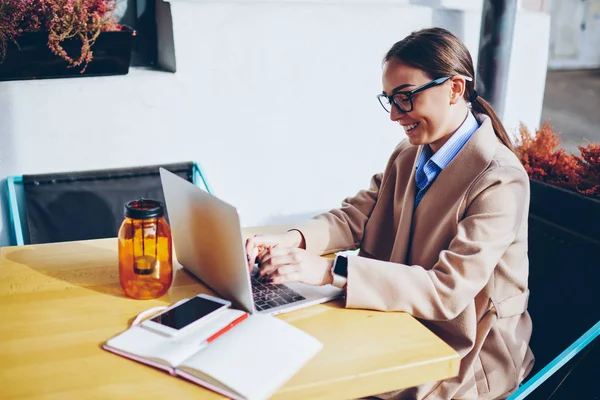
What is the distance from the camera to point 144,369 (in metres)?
1.22

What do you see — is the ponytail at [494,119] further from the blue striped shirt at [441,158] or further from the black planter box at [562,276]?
the black planter box at [562,276]

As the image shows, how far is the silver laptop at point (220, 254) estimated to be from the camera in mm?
1350

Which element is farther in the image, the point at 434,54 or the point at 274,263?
the point at 434,54

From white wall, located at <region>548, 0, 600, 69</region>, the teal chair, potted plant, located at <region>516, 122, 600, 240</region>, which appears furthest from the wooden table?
white wall, located at <region>548, 0, 600, 69</region>

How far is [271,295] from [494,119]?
85 centimetres

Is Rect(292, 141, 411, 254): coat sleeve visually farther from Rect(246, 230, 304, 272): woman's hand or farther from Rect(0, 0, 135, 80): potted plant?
Rect(0, 0, 135, 80): potted plant

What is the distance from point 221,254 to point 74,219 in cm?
141

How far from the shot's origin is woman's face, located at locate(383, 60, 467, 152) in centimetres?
168

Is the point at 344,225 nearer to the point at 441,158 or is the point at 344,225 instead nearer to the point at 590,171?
the point at 441,158

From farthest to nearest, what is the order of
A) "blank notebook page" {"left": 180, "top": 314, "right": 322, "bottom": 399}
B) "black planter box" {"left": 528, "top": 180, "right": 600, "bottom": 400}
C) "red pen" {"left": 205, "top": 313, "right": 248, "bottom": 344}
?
"black planter box" {"left": 528, "top": 180, "right": 600, "bottom": 400}, "red pen" {"left": 205, "top": 313, "right": 248, "bottom": 344}, "blank notebook page" {"left": 180, "top": 314, "right": 322, "bottom": 399}

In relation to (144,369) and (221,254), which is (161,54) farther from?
(144,369)

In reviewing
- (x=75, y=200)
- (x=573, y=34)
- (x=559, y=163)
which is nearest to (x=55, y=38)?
(x=75, y=200)

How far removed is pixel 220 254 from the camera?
143cm

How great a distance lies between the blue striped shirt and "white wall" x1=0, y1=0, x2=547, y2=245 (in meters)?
1.18
